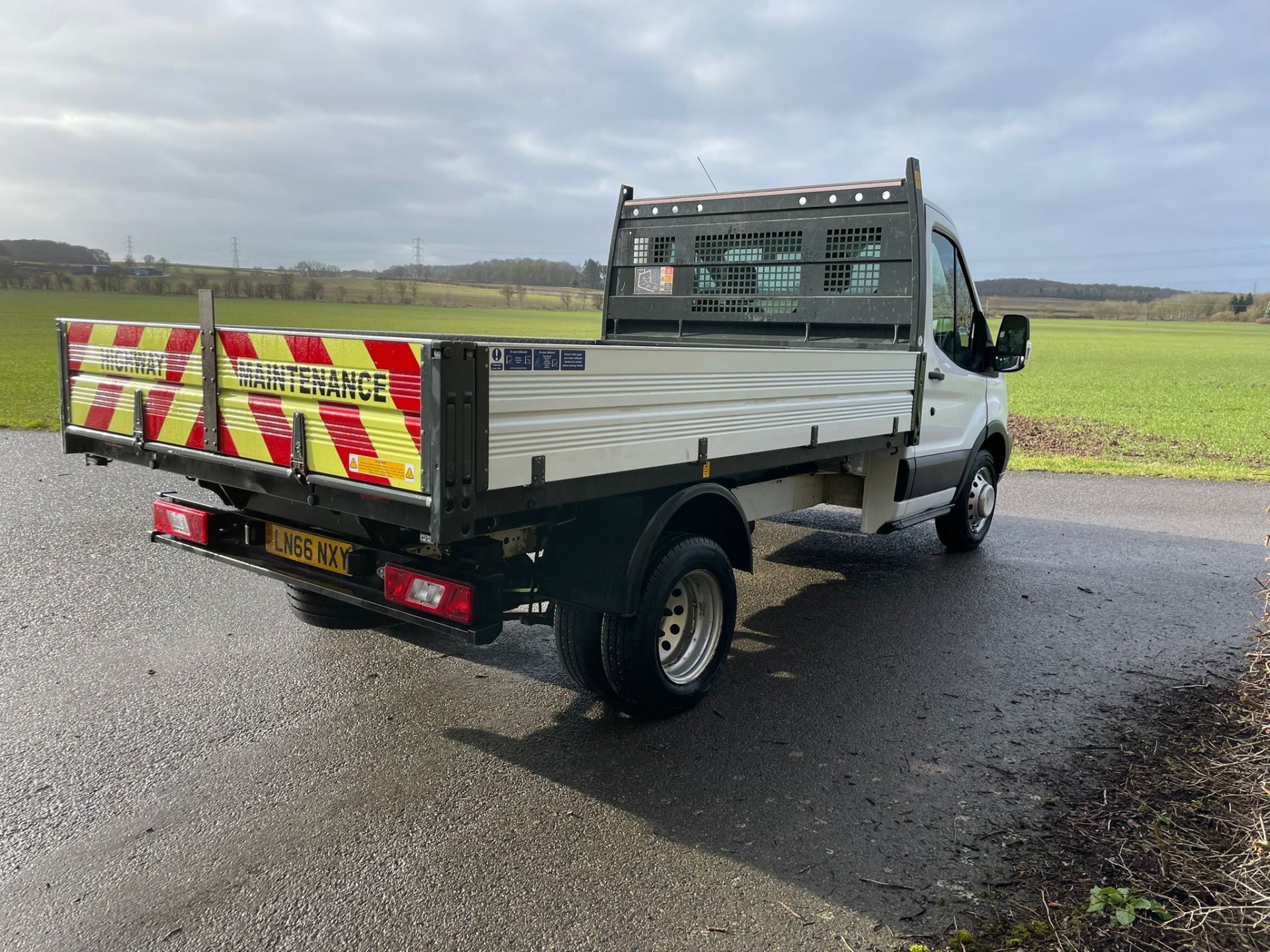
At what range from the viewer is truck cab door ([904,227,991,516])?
591 cm

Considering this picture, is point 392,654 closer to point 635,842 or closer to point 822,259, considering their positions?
point 635,842

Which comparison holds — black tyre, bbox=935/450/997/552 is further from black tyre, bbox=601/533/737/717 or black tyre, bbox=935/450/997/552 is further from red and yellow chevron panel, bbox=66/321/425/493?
red and yellow chevron panel, bbox=66/321/425/493

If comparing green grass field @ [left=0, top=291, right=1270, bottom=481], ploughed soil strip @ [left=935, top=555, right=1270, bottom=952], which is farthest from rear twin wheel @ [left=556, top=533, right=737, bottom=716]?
green grass field @ [left=0, top=291, right=1270, bottom=481]

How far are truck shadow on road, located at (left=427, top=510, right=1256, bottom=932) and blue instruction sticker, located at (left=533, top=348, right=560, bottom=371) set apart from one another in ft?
5.31

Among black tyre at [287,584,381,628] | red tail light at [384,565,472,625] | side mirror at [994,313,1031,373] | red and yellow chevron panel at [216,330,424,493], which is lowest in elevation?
black tyre at [287,584,381,628]

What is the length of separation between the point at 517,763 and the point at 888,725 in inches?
65.9

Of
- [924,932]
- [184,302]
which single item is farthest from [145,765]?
[184,302]

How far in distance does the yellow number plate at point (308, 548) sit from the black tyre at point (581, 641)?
889 millimetres

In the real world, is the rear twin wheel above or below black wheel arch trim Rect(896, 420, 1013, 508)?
below

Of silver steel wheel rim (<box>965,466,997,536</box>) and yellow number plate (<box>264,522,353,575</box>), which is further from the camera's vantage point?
silver steel wheel rim (<box>965,466,997,536</box>)

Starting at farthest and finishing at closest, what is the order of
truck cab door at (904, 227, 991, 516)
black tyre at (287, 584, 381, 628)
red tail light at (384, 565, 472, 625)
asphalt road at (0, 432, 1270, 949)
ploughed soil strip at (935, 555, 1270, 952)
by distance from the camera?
truck cab door at (904, 227, 991, 516) → black tyre at (287, 584, 381, 628) → red tail light at (384, 565, 472, 625) → asphalt road at (0, 432, 1270, 949) → ploughed soil strip at (935, 555, 1270, 952)

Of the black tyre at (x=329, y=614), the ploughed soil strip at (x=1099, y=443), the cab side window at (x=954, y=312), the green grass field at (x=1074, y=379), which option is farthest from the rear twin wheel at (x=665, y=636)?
the ploughed soil strip at (x=1099, y=443)

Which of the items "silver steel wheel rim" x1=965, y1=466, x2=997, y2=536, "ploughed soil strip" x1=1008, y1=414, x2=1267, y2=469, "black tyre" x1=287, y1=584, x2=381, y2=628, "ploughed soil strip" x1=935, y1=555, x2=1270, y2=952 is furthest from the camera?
"ploughed soil strip" x1=1008, y1=414, x2=1267, y2=469

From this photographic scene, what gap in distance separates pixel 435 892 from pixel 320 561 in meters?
1.46
